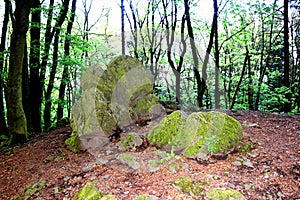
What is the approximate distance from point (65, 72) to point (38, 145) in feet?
15.4

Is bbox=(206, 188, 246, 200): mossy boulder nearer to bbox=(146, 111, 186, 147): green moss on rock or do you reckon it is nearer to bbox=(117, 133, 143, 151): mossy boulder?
bbox=(146, 111, 186, 147): green moss on rock

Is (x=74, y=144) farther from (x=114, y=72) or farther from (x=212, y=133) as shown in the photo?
(x=212, y=133)

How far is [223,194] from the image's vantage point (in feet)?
9.95

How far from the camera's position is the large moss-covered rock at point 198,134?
418cm

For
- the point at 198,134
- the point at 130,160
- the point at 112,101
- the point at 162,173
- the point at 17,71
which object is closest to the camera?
the point at 162,173

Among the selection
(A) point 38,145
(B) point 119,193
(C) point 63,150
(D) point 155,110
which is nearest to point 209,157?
(B) point 119,193

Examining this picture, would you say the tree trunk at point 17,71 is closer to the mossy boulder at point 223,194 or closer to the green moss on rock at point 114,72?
the green moss on rock at point 114,72

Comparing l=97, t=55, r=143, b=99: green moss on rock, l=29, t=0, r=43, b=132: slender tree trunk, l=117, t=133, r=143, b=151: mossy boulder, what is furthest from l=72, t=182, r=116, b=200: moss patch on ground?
l=29, t=0, r=43, b=132: slender tree trunk

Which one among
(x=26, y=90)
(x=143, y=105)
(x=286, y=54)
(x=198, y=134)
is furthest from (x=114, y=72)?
(x=286, y=54)

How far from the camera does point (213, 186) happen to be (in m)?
3.26

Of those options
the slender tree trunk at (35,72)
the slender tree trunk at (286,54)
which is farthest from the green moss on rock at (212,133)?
the slender tree trunk at (35,72)

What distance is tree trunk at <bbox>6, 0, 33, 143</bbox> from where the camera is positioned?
5.77 metres

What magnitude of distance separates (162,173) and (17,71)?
4951 millimetres

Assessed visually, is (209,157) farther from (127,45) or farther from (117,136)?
(127,45)
